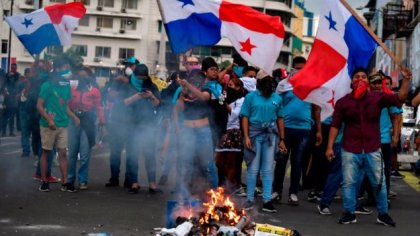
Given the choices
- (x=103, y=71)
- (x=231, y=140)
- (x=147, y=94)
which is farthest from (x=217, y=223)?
(x=103, y=71)

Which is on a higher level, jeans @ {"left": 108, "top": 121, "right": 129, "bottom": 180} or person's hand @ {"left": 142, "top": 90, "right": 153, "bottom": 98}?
person's hand @ {"left": 142, "top": 90, "right": 153, "bottom": 98}

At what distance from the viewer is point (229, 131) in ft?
37.3

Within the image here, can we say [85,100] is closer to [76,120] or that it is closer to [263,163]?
[76,120]

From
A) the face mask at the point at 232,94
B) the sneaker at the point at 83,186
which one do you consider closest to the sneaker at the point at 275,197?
the face mask at the point at 232,94

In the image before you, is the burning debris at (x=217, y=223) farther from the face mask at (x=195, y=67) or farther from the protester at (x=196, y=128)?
the face mask at (x=195, y=67)

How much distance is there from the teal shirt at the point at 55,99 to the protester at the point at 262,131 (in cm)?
256

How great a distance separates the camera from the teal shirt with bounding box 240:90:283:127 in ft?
34.5

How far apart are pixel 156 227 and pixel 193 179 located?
1.54 meters

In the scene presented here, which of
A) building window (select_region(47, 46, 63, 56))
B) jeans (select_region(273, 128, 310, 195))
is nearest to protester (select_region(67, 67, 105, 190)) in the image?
building window (select_region(47, 46, 63, 56))

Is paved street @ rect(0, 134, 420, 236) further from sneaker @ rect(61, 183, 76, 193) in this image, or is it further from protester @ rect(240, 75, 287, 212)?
protester @ rect(240, 75, 287, 212)

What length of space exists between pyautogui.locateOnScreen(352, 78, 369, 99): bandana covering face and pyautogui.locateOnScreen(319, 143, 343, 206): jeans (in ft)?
4.84

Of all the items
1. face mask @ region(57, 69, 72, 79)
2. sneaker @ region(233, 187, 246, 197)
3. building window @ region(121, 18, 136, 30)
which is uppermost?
building window @ region(121, 18, 136, 30)

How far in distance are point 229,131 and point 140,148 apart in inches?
55.1

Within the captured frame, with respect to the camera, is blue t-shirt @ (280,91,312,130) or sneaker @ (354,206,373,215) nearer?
sneaker @ (354,206,373,215)
